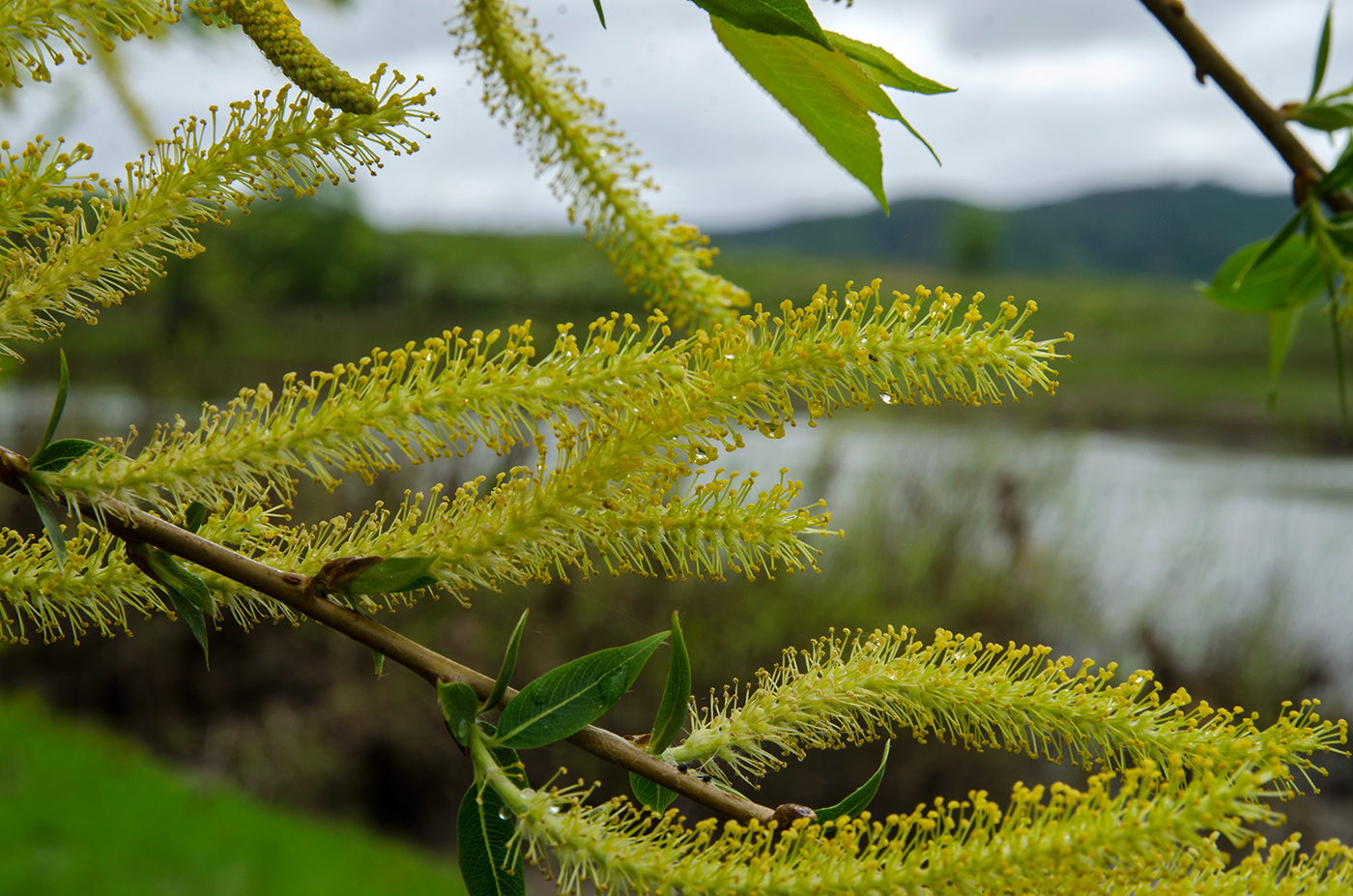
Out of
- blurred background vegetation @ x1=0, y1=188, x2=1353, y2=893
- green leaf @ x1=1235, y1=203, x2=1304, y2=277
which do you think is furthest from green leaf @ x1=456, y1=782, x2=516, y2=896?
blurred background vegetation @ x1=0, y1=188, x2=1353, y2=893

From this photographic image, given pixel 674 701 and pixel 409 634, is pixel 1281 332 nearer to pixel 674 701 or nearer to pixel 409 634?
pixel 674 701

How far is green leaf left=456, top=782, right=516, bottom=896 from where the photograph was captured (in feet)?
1.51

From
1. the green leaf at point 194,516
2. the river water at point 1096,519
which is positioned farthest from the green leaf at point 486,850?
the river water at point 1096,519

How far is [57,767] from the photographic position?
150 inches

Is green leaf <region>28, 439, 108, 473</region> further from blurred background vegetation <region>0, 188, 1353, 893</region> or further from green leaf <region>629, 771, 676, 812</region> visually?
blurred background vegetation <region>0, 188, 1353, 893</region>

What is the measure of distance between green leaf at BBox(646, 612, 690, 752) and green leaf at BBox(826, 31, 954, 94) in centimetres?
31

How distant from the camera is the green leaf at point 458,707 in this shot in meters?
0.46

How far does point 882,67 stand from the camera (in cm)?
52

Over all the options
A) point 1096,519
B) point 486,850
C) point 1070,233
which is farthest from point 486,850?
point 1070,233

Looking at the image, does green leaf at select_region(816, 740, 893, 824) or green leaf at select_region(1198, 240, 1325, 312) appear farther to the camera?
green leaf at select_region(1198, 240, 1325, 312)

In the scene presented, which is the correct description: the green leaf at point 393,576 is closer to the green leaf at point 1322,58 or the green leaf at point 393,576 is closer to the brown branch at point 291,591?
the brown branch at point 291,591

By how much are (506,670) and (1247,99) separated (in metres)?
0.70

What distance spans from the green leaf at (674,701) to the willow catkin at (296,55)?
0.93 ft

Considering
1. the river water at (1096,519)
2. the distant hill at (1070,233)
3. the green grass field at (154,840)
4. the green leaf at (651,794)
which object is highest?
the distant hill at (1070,233)
